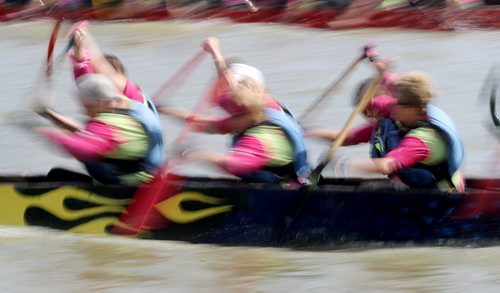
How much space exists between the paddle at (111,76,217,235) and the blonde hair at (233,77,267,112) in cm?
34

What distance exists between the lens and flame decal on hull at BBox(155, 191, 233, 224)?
6188 mm

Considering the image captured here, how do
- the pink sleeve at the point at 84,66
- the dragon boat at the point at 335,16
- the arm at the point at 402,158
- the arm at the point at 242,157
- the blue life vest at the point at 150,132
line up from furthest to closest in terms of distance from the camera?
the dragon boat at the point at 335,16, the pink sleeve at the point at 84,66, the blue life vest at the point at 150,132, the arm at the point at 242,157, the arm at the point at 402,158

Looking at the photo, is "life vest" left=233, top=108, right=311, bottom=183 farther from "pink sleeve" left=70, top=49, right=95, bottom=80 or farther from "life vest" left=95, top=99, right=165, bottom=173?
"pink sleeve" left=70, top=49, right=95, bottom=80

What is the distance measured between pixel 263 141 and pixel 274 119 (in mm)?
137

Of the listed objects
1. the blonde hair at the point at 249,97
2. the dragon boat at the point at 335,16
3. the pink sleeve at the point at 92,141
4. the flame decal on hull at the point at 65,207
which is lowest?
the dragon boat at the point at 335,16

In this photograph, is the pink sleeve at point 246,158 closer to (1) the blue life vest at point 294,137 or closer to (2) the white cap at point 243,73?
(1) the blue life vest at point 294,137

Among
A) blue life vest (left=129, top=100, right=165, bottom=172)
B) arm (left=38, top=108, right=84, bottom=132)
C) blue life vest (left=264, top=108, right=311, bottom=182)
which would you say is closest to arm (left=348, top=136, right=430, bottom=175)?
blue life vest (left=264, top=108, right=311, bottom=182)

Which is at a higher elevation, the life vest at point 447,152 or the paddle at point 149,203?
the life vest at point 447,152

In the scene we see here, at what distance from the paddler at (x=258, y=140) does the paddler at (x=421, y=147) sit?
0.37 m

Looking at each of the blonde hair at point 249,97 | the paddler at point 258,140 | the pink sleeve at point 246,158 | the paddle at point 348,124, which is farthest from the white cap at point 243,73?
the paddle at point 348,124

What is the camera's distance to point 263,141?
6.06 meters

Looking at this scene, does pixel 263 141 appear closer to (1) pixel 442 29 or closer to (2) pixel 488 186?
(2) pixel 488 186

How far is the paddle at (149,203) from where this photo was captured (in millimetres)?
6254

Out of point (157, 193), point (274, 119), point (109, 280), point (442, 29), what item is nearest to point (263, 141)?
point (274, 119)
